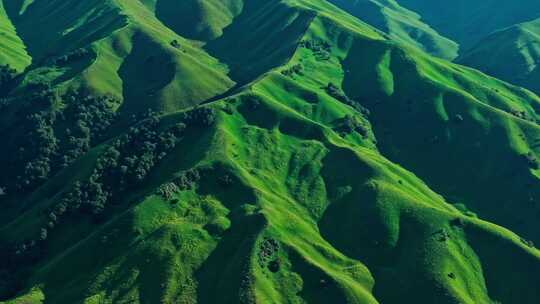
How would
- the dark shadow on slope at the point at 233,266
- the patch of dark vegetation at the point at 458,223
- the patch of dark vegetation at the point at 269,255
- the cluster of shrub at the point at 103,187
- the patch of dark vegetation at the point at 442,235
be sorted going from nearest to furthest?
the dark shadow on slope at the point at 233,266 < the patch of dark vegetation at the point at 269,255 < the patch of dark vegetation at the point at 442,235 < the patch of dark vegetation at the point at 458,223 < the cluster of shrub at the point at 103,187

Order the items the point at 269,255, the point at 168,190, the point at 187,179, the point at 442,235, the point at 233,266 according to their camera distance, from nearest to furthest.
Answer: the point at 233,266
the point at 269,255
the point at 442,235
the point at 168,190
the point at 187,179

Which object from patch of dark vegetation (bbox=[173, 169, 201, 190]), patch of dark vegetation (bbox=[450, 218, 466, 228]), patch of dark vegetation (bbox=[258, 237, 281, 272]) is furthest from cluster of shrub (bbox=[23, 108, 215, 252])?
patch of dark vegetation (bbox=[450, 218, 466, 228])

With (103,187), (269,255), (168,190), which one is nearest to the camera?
(269,255)

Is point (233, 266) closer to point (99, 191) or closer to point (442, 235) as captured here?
point (99, 191)

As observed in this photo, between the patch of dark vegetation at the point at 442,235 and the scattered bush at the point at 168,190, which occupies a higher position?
the patch of dark vegetation at the point at 442,235

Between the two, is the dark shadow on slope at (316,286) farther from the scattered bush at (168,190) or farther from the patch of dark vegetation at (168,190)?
the scattered bush at (168,190)

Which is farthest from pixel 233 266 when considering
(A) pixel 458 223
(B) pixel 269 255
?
(A) pixel 458 223

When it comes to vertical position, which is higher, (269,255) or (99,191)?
(269,255)

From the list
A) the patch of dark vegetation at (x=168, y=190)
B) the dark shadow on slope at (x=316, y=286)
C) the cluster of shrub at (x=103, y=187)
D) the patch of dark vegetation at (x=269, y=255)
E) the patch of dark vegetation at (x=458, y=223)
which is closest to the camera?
the dark shadow on slope at (x=316, y=286)

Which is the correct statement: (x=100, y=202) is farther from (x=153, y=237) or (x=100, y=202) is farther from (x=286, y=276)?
(x=286, y=276)

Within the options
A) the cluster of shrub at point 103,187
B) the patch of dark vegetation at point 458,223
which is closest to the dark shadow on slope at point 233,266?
the cluster of shrub at point 103,187

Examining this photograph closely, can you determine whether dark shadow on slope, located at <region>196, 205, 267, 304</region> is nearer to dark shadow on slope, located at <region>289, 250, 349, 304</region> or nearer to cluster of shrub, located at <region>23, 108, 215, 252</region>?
dark shadow on slope, located at <region>289, 250, 349, 304</region>
